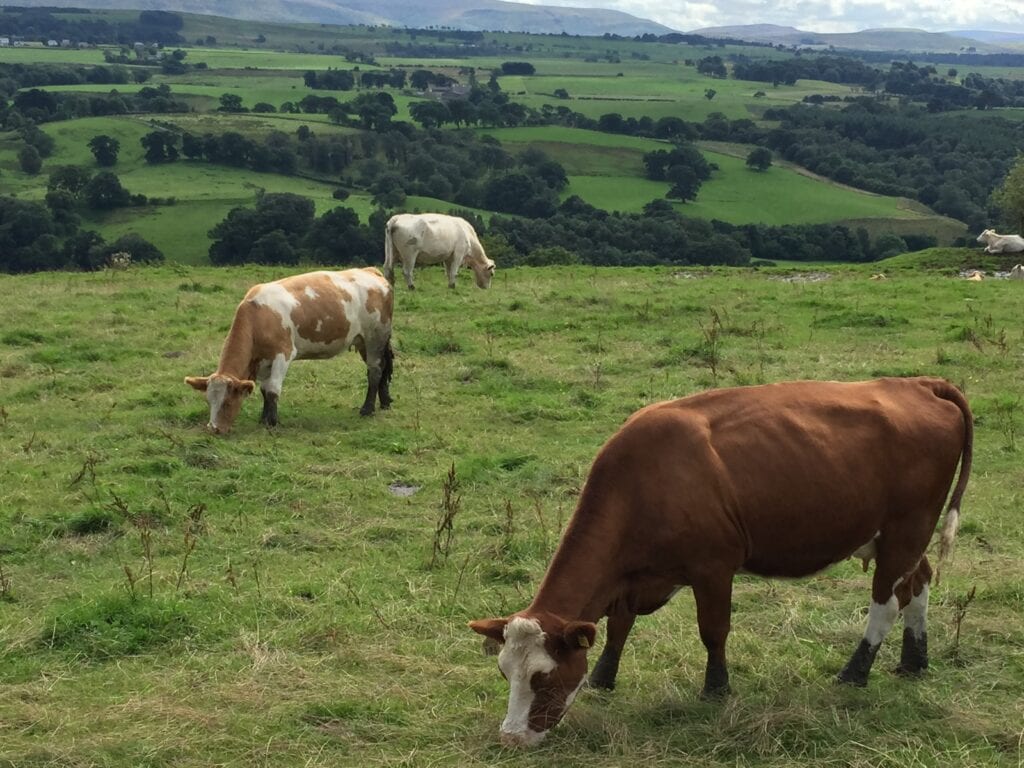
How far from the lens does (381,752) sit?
19.6ft

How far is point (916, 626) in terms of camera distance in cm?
701

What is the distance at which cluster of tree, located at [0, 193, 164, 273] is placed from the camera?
47875mm

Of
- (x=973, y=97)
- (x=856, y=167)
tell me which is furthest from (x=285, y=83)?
(x=973, y=97)

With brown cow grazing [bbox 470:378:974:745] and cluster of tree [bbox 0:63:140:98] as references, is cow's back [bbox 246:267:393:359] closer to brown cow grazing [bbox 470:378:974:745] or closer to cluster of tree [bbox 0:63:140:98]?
brown cow grazing [bbox 470:378:974:745]

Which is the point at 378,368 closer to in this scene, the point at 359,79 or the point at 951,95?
the point at 359,79

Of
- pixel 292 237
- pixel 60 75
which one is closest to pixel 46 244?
pixel 292 237

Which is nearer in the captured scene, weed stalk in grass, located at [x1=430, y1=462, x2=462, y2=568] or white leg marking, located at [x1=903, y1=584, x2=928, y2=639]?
white leg marking, located at [x1=903, y1=584, x2=928, y2=639]

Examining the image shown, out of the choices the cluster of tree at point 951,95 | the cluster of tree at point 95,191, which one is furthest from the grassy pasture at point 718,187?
the cluster of tree at point 951,95

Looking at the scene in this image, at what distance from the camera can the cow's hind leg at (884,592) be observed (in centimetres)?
667

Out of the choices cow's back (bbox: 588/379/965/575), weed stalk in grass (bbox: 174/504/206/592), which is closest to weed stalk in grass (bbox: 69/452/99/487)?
weed stalk in grass (bbox: 174/504/206/592)

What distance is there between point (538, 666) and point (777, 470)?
1912mm

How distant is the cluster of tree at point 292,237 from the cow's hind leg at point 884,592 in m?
39.4

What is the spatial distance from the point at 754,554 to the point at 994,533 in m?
4.60

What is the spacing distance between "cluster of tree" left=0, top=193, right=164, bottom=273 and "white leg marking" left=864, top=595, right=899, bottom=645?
43935mm
